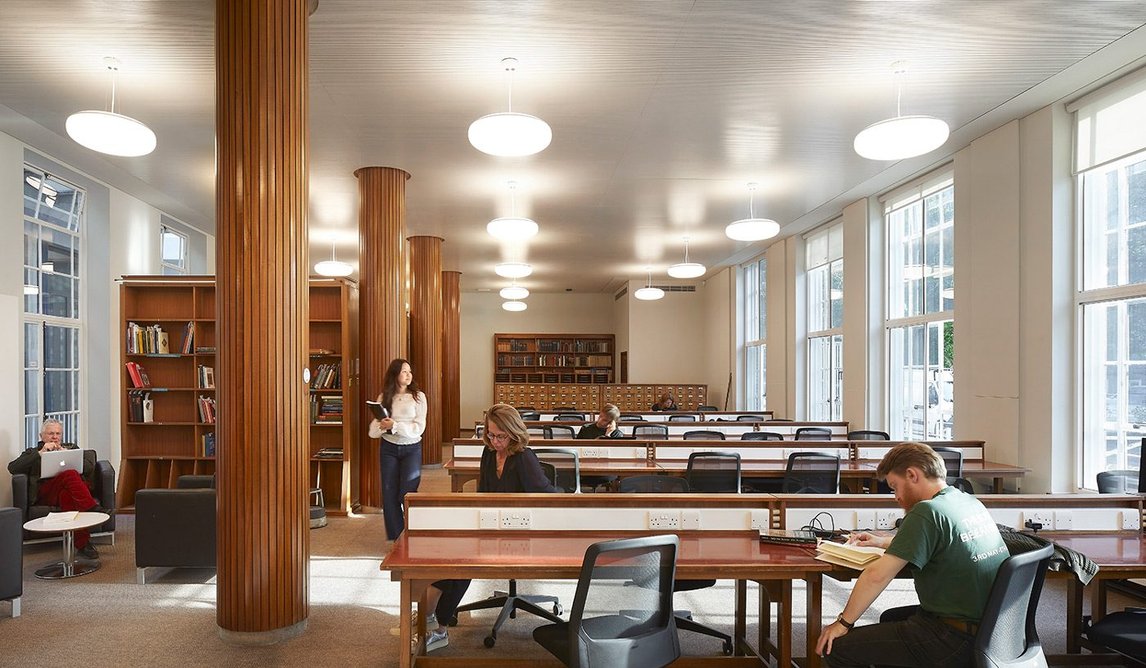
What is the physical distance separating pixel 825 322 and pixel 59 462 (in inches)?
386

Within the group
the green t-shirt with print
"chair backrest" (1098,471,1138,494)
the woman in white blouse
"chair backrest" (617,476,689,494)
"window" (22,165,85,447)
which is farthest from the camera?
"window" (22,165,85,447)

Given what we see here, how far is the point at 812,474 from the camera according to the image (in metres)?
5.92

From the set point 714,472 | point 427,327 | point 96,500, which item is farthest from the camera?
point 427,327

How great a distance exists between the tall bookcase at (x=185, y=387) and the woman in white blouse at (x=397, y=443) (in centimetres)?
170

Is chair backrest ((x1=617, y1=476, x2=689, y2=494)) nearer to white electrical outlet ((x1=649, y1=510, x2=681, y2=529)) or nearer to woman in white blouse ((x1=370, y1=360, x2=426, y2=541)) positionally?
white electrical outlet ((x1=649, y1=510, x2=681, y2=529))

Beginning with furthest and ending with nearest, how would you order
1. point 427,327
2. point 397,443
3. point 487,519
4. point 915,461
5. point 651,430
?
point 427,327 < point 651,430 < point 397,443 < point 487,519 < point 915,461

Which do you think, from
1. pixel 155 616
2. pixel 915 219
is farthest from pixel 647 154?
pixel 155 616

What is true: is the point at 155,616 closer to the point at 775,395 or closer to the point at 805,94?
the point at 805,94

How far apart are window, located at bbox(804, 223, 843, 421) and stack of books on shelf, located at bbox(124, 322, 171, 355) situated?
28.6 ft

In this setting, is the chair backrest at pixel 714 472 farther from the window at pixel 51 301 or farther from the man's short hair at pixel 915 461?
the window at pixel 51 301

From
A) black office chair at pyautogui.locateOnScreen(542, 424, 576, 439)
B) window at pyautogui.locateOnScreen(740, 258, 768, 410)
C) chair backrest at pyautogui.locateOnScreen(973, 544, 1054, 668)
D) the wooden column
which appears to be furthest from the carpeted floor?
window at pyautogui.locateOnScreen(740, 258, 768, 410)

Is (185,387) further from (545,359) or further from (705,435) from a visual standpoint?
(545,359)

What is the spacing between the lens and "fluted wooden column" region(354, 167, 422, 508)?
7.75 metres

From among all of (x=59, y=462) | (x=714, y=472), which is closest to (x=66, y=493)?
(x=59, y=462)
